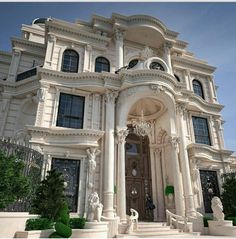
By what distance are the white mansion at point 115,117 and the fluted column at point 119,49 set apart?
0.27 feet

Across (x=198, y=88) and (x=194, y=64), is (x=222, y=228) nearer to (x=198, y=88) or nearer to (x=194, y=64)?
(x=198, y=88)

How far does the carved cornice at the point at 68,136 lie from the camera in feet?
42.1

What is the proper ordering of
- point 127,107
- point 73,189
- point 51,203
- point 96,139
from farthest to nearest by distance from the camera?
point 127,107
point 96,139
point 73,189
point 51,203

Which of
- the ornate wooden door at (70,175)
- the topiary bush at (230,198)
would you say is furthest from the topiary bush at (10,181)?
the topiary bush at (230,198)

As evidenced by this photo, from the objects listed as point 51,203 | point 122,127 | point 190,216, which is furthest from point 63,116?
point 190,216

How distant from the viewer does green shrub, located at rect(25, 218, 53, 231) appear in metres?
7.98

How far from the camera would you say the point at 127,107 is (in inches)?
575

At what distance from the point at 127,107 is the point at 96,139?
3.04 metres

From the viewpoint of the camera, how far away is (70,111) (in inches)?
575

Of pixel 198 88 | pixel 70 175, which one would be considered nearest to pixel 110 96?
pixel 70 175

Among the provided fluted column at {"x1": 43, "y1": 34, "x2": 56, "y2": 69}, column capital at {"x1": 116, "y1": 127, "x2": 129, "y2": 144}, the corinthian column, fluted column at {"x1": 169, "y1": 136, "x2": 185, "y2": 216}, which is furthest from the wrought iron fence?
fluted column at {"x1": 169, "y1": 136, "x2": 185, "y2": 216}

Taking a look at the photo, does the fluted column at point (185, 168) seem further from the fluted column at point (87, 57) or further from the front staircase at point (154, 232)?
the fluted column at point (87, 57)

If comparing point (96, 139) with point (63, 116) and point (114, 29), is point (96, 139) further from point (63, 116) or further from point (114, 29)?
point (114, 29)

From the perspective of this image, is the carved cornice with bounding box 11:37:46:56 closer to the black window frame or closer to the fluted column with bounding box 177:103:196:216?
the fluted column with bounding box 177:103:196:216
